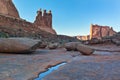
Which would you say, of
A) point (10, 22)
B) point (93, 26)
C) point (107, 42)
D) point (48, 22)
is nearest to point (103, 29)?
point (93, 26)

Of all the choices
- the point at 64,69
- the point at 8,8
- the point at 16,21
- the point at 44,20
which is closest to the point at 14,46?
the point at 64,69

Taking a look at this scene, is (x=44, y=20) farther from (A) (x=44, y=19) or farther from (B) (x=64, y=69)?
(B) (x=64, y=69)

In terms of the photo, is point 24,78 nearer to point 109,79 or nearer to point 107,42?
point 109,79

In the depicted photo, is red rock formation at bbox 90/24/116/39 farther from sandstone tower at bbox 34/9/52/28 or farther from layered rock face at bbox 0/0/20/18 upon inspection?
layered rock face at bbox 0/0/20/18

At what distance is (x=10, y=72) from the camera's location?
387cm

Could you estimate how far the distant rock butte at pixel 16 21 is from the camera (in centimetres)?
3275

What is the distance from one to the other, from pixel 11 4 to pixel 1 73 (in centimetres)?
6946

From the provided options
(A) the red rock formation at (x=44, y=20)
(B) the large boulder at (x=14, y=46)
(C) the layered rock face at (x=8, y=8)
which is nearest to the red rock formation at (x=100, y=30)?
(A) the red rock formation at (x=44, y=20)

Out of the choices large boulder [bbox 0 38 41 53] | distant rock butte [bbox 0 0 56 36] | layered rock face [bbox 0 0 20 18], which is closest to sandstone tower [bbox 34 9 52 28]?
distant rock butte [bbox 0 0 56 36]

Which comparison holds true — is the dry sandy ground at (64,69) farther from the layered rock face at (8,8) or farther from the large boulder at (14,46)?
the layered rock face at (8,8)

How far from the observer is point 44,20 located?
92062 millimetres

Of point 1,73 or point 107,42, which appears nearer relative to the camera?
point 1,73

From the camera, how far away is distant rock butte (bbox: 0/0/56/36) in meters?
32.8

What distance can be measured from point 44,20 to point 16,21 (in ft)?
179
